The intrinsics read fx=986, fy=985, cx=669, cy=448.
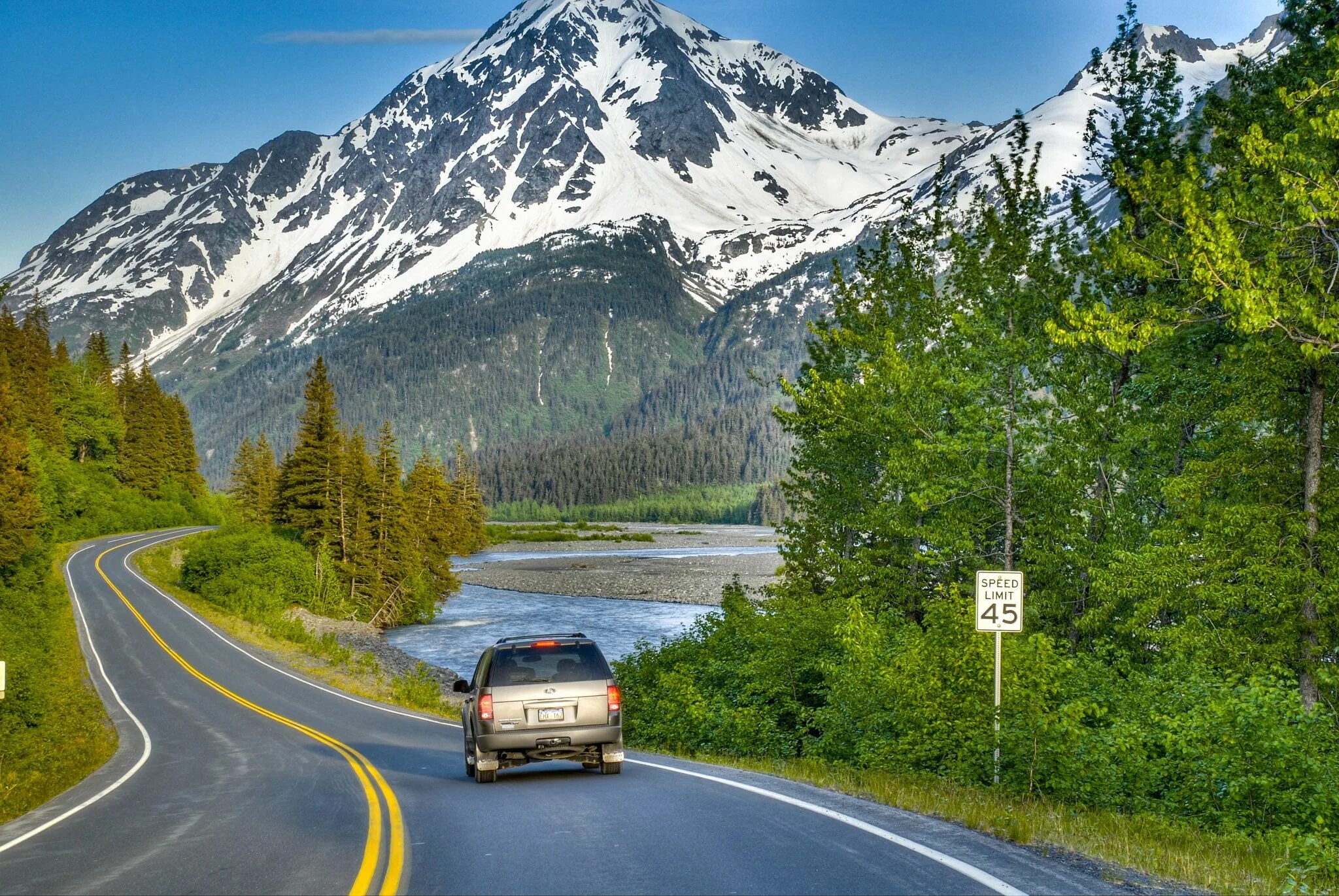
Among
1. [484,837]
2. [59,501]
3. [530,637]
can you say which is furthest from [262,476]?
[484,837]

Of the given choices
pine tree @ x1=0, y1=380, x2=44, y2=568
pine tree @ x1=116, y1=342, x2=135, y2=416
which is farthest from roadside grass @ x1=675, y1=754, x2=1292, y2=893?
pine tree @ x1=116, y1=342, x2=135, y2=416

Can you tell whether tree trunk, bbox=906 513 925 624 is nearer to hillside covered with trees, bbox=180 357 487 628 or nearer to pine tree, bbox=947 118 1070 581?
pine tree, bbox=947 118 1070 581

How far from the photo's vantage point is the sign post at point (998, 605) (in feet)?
40.8

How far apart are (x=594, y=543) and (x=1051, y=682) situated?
128069 millimetres

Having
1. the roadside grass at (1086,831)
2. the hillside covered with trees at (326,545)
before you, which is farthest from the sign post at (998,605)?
the hillside covered with trees at (326,545)

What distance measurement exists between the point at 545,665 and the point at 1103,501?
13547 mm

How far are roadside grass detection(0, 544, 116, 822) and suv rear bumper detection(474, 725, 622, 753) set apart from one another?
22.6 ft

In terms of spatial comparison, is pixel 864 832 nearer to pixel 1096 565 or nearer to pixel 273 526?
pixel 1096 565

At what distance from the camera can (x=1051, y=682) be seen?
13461mm

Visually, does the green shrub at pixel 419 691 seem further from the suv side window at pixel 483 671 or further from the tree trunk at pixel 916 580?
the suv side window at pixel 483 671

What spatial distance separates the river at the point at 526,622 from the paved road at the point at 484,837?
24353 millimetres

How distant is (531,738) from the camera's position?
43.1ft

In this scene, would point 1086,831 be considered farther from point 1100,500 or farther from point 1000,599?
point 1100,500

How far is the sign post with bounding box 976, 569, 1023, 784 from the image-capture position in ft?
40.8
